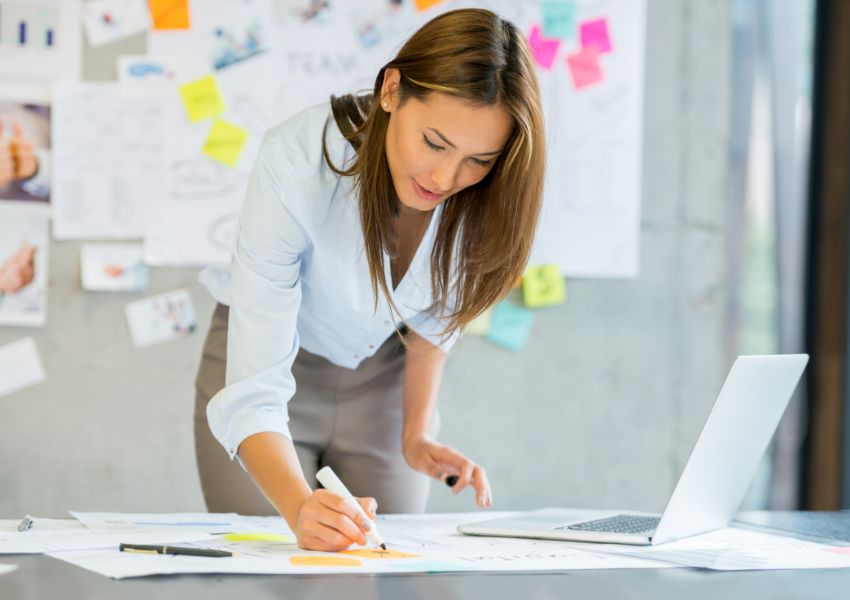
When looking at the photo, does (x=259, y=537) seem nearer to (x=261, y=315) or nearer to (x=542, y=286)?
(x=261, y=315)

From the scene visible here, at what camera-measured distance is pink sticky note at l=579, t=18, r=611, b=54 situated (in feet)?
8.61

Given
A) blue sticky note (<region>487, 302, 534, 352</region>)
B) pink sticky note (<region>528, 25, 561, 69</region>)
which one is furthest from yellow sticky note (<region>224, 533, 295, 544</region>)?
pink sticky note (<region>528, 25, 561, 69</region>)

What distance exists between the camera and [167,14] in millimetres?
2430

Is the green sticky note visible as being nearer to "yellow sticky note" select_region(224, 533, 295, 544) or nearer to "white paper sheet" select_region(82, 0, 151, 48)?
"white paper sheet" select_region(82, 0, 151, 48)

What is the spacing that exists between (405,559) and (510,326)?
5.29 ft

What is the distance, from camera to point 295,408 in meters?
1.64

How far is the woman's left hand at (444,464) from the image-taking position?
1.45 meters

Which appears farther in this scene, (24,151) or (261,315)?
(24,151)

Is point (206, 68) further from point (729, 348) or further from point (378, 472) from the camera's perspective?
point (729, 348)

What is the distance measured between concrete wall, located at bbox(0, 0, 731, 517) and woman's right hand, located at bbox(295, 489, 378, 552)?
145cm

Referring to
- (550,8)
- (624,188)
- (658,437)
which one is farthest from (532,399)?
(550,8)

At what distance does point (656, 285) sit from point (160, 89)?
136 cm

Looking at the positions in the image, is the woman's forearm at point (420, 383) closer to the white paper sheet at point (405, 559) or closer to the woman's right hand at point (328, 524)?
the white paper sheet at point (405, 559)

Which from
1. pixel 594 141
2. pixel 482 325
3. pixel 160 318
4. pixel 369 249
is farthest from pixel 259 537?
pixel 594 141
